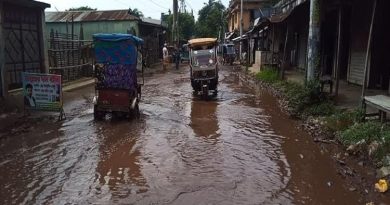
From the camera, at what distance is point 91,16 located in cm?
3450

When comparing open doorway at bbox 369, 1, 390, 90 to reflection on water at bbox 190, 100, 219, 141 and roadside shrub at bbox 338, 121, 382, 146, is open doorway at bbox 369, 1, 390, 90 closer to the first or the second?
reflection on water at bbox 190, 100, 219, 141

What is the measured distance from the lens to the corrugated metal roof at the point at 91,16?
3386 cm

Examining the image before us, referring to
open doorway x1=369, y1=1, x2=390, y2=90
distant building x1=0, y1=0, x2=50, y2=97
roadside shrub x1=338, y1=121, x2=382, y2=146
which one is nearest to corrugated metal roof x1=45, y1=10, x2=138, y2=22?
distant building x1=0, y1=0, x2=50, y2=97

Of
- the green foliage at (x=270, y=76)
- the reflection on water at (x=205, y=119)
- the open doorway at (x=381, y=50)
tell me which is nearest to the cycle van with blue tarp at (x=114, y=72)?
the reflection on water at (x=205, y=119)

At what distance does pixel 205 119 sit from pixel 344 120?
14.0 feet

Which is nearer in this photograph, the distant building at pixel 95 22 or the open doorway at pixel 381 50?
the open doorway at pixel 381 50

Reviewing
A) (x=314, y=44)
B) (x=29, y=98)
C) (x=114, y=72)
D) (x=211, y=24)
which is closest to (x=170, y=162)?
(x=114, y=72)

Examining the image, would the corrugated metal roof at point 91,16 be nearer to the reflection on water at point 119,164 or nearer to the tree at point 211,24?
the reflection on water at point 119,164

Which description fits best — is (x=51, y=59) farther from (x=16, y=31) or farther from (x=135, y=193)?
(x=135, y=193)

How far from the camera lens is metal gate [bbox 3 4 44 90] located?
1519 cm

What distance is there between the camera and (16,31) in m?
15.7

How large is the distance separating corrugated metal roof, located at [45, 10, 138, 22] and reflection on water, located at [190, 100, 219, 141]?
19.6 meters

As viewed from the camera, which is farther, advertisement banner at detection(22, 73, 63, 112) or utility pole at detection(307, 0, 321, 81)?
utility pole at detection(307, 0, 321, 81)

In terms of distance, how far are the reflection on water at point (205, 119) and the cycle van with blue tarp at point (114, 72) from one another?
6.42ft
